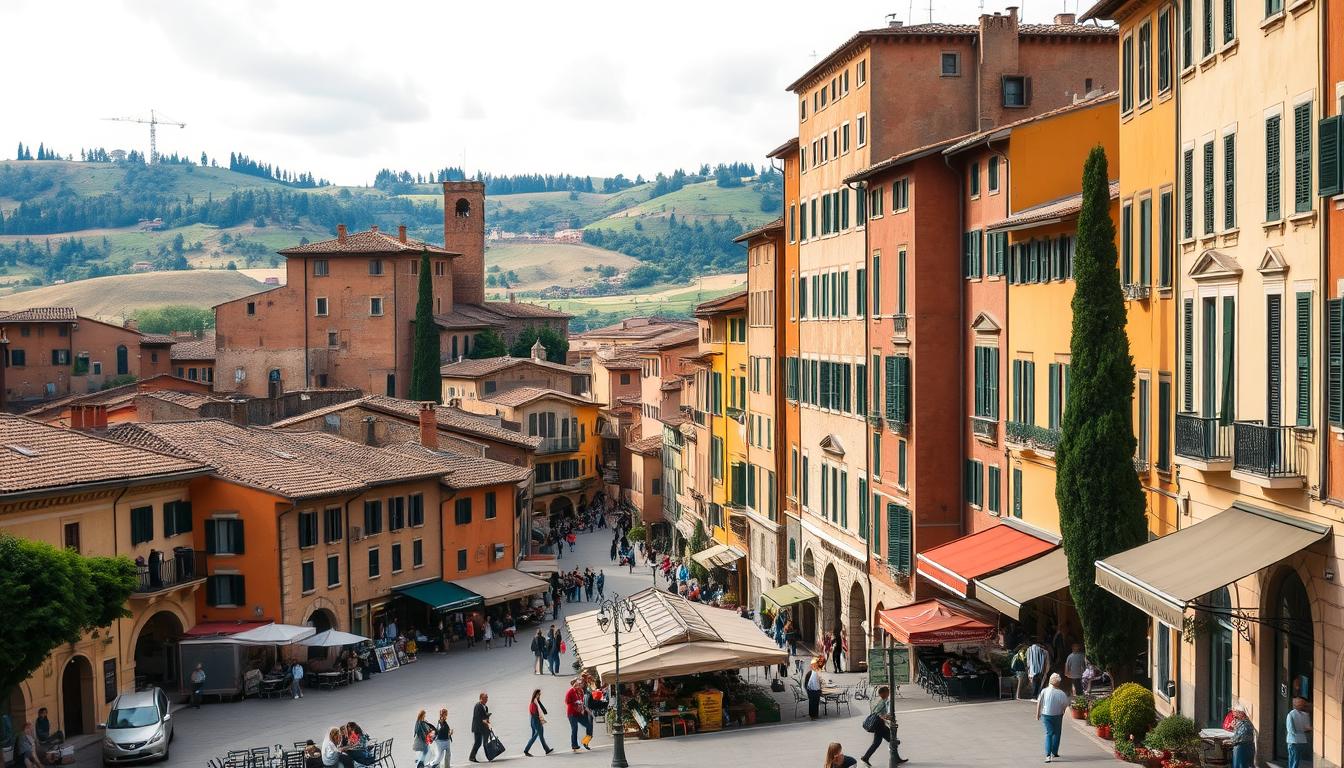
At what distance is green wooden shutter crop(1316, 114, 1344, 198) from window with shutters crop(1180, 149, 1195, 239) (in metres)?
5.16

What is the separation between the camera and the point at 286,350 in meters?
117

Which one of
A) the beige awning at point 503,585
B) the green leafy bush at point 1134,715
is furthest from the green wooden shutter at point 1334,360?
the beige awning at point 503,585

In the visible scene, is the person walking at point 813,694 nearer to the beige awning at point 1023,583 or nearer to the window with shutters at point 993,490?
the beige awning at point 1023,583

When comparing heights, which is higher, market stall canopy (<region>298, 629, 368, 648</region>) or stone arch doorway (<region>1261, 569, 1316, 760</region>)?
stone arch doorway (<region>1261, 569, 1316, 760</region>)

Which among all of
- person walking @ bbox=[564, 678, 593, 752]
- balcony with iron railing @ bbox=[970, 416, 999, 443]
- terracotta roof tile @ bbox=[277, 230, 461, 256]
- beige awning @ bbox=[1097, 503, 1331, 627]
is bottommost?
person walking @ bbox=[564, 678, 593, 752]

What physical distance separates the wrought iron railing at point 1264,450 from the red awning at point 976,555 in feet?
36.4

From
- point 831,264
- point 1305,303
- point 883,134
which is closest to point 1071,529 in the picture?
point 1305,303

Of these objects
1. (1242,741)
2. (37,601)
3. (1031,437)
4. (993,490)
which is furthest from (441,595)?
(1242,741)

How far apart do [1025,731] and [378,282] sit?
92.4 m

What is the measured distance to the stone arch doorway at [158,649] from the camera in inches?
1844

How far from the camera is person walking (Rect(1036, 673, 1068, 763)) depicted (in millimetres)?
24656

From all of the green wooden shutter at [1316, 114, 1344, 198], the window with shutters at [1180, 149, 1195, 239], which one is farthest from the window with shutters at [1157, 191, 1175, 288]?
the green wooden shutter at [1316, 114, 1344, 198]

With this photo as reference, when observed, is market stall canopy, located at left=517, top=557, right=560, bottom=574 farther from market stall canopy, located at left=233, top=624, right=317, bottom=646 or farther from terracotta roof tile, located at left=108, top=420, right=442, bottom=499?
market stall canopy, located at left=233, top=624, right=317, bottom=646

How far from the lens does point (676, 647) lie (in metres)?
33.7
